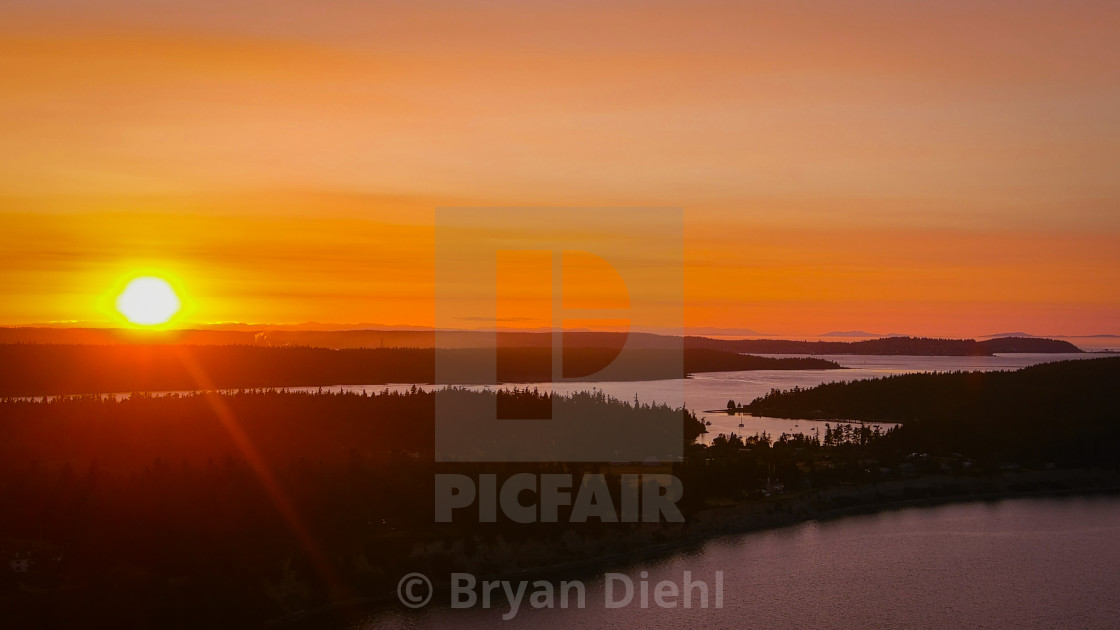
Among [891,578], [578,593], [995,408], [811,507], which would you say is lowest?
[891,578]

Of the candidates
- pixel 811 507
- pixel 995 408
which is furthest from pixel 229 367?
pixel 811 507

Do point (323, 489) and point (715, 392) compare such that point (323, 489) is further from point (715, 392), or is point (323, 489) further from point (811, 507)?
point (715, 392)

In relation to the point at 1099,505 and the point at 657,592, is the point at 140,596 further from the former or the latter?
the point at 1099,505

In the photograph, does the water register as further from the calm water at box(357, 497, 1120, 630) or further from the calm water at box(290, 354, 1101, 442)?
the calm water at box(357, 497, 1120, 630)

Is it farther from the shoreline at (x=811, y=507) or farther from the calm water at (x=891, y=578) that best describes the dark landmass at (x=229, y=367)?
the calm water at (x=891, y=578)

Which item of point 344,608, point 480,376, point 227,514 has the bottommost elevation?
point 344,608

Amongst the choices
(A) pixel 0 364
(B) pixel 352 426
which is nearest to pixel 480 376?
(A) pixel 0 364
